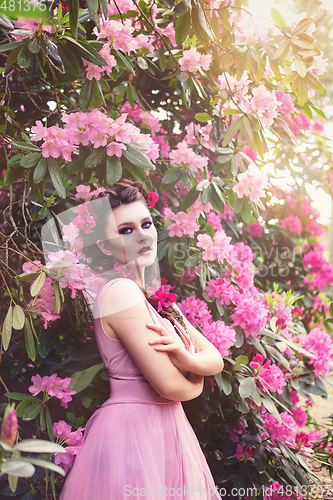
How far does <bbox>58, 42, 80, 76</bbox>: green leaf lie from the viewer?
1.09m

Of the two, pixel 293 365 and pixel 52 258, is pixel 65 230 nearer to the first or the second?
pixel 52 258

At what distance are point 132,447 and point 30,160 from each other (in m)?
0.86

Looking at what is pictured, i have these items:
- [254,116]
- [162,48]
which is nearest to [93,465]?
[254,116]

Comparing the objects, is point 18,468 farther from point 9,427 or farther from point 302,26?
point 302,26

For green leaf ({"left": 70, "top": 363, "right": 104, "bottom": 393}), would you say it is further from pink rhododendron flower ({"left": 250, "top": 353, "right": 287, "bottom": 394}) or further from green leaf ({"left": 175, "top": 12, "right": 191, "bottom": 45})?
green leaf ({"left": 175, "top": 12, "right": 191, "bottom": 45})

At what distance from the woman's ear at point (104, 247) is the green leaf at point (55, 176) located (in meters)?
0.17

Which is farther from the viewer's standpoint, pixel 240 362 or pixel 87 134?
pixel 240 362

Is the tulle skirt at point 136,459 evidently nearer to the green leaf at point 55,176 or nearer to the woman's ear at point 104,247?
the woman's ear at point 104,247

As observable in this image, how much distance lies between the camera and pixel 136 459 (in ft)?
3.12

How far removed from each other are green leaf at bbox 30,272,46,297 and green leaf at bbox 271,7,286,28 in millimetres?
1132

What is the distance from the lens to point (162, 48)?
1.56m

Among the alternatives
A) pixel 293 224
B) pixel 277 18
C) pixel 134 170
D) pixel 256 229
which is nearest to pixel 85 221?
pixel 134 170

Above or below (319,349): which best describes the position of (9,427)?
above

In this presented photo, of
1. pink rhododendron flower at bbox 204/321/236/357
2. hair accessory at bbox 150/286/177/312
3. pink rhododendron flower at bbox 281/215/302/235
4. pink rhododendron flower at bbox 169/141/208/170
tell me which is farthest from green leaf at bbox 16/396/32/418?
pink rhododendron flower at bbox 281/215/302/235
